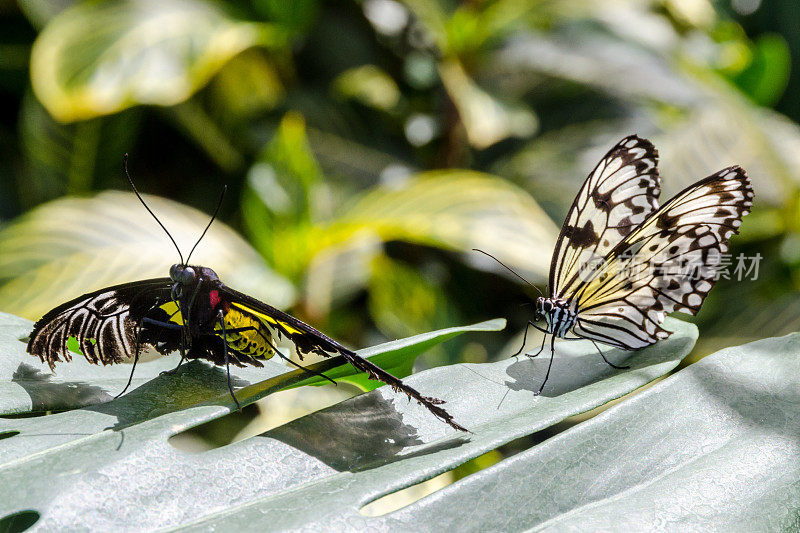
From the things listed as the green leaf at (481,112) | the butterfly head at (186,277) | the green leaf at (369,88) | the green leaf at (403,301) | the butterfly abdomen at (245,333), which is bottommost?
the green leaf at (403,301)

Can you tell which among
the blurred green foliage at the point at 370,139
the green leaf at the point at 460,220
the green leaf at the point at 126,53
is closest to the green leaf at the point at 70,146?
the blurred green foliage at the point at 370,139

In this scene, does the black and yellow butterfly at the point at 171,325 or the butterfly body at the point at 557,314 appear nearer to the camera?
the black and yellow butterfly at the point at 171,325

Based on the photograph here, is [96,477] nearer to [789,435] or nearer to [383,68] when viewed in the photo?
[789,435]

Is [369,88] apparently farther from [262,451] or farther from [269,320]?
[262,451]

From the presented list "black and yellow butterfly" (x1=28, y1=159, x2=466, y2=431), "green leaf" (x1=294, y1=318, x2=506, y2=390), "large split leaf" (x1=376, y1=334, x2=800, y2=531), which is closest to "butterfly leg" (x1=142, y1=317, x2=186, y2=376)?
"black and yellow butterfly" (x1=28, y1=159, x2=466, y2=431)

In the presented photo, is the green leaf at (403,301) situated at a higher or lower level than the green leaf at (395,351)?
lower

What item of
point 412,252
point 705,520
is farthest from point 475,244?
point 705,520

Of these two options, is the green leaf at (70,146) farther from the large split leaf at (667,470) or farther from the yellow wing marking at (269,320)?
the large split leaf at (667,470)
